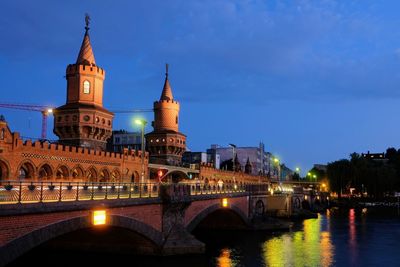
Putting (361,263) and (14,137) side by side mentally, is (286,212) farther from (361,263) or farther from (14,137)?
(14,137)

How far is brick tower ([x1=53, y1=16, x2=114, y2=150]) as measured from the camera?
2514 inches

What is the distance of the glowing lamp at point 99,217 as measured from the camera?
30.2 m

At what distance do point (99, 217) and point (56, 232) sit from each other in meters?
4.34

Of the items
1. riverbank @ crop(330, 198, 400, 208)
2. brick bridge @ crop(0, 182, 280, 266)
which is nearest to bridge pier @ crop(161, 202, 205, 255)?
brick bridge @ crop(0, 182, 280, 266)

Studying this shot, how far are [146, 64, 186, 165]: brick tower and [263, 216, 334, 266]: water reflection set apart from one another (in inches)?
1276

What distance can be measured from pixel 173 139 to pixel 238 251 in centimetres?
4474

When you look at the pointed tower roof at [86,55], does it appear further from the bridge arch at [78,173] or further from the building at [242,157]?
the building at [242,157]

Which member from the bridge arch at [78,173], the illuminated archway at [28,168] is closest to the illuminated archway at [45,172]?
the illuminated archway at [28,168]

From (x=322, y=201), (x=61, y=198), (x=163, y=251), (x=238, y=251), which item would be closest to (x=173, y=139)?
(x=238, y=251)

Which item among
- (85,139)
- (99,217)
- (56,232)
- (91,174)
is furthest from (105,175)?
(56,232)

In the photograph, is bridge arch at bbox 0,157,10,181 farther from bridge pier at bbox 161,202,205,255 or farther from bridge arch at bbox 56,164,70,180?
bridge pier at bbox 161,202,205,255

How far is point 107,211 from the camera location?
104ft

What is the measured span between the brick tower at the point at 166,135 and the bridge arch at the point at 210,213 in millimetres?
25866

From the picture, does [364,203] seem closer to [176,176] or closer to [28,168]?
[176,176]
